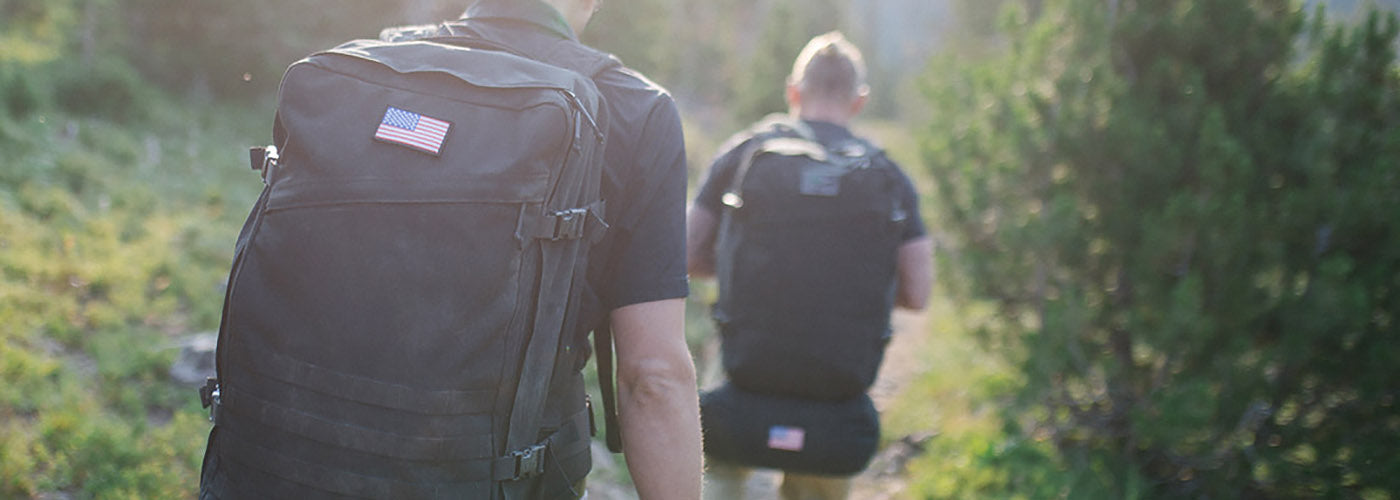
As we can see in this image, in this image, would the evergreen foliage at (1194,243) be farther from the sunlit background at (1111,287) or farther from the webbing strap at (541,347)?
the webbing strap at (541,347)

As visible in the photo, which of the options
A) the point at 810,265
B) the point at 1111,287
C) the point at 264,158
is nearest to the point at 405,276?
the point at 264,158

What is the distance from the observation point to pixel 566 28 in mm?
1743

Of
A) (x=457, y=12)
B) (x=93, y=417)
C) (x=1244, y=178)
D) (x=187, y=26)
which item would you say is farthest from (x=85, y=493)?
(x=187, y=26)

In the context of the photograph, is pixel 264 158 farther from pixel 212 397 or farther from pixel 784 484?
pixel 784 484

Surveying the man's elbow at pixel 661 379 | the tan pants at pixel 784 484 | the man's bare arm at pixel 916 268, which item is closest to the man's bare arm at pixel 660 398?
the man's elbow at pixel 661 379

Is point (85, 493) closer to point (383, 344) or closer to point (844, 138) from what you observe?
point (383, 344)

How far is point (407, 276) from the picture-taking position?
4.56 feet

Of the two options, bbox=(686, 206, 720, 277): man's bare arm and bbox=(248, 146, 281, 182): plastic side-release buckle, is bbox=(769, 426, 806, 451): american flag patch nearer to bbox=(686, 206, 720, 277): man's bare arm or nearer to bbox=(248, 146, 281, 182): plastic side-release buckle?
bbox=(686, 206, 720, 277): man's bare arm

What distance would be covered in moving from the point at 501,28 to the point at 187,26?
19.0 metres

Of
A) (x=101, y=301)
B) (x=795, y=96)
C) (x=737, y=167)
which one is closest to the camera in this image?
(x=737, y=167)

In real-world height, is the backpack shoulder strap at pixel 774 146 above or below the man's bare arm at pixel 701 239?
above

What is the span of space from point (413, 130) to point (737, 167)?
2.03 m

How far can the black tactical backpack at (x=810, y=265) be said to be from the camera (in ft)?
10.4

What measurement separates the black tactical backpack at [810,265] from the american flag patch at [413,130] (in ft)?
6.18
